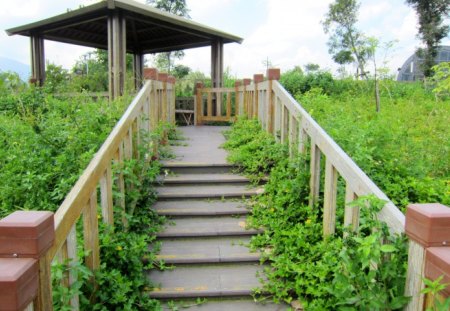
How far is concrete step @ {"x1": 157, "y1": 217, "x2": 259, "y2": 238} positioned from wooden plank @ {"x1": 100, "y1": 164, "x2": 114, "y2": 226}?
1002 mm

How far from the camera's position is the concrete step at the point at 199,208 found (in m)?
4.65

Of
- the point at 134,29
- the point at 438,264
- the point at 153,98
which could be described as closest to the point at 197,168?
the point at 153,98

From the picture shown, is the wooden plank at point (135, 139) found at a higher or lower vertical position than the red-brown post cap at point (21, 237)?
higher

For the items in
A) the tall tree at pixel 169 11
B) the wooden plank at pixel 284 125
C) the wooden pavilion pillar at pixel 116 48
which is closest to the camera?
the wooden plank at pixel 284 125

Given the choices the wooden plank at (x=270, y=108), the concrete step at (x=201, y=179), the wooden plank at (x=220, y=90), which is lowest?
the concrete step at (x=201, y=179)

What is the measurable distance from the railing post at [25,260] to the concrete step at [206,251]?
2.00 metres

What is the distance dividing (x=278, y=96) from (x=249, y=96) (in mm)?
2591

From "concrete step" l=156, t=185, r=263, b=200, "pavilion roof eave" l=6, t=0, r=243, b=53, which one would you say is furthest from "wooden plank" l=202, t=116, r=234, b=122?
"concrete step" l=156, t=185, r=263, b=200

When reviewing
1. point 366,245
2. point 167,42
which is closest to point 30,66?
point 167,42

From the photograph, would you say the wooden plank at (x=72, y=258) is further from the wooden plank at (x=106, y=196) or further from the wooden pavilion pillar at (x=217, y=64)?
the wooden pavilion pillar at (x=217, y=64)

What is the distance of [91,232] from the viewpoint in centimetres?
287

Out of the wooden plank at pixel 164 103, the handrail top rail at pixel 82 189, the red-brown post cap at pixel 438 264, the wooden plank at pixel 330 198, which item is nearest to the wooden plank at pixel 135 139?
the handrail top rail at pixel 82 189

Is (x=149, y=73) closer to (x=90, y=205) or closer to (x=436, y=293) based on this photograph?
(x=90, y=205)

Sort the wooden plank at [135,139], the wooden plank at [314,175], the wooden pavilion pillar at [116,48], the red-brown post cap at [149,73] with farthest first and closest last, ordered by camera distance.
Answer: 1. the wooden pavilion pillar at [116,48]
2. the red-brown post cap at [149,73]
3. the wooden plank at [135,139]
4. the wooden plank at [314,175]
